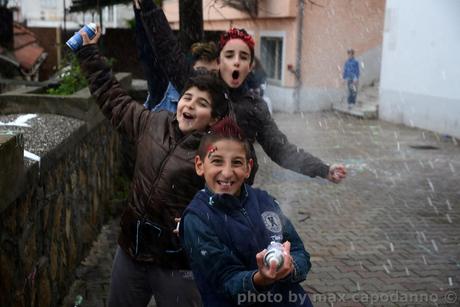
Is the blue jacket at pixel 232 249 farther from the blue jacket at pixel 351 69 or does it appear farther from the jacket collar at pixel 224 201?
the blue jacket at pixel 351 69

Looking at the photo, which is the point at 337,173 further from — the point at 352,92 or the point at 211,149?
the point at 352,92

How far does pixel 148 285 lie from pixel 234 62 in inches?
52.3

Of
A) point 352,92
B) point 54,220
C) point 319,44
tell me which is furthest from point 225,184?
point 319,44

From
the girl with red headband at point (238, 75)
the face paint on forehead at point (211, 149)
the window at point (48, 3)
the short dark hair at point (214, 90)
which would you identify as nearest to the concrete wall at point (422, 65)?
the girl with red headband at point (238, 75)

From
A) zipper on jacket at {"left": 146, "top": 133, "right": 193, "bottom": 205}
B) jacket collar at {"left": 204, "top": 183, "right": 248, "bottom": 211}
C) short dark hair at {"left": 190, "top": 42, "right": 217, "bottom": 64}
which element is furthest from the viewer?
short dark hair at {"left": 190, "top": 42, "right": 217, "bottom": 64}

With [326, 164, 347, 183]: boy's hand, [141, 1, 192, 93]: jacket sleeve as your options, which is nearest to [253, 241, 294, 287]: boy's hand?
[326, 164, 347, 183]: boy's hand

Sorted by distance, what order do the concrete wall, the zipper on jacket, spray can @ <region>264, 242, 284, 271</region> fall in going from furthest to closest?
the concrete wall < the zipper on jacket < spray can @ <region>264, 242, 284, 271</region>

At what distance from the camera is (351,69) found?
1848 cm

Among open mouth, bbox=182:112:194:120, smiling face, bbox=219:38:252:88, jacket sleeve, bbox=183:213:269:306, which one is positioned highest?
smiling face, bbox=219:38:252:88

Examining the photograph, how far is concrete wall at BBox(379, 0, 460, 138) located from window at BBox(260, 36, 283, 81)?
4.94 metres

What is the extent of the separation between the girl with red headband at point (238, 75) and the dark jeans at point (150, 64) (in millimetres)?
61

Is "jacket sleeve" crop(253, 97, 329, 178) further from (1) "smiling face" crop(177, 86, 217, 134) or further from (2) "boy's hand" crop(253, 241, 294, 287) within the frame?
(2) "boy's hand" crop(253, 241, 294, 287)

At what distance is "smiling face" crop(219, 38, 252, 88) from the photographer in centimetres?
329

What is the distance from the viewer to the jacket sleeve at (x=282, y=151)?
3289 millimetres
